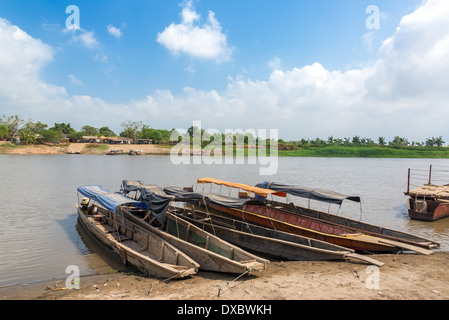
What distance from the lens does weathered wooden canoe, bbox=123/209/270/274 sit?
7.74 m

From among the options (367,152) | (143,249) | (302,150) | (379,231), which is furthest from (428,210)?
(367,152)

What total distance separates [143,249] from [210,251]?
277 cm

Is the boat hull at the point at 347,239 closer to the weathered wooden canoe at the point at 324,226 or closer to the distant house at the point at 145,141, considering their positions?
the weathered wooden canoe at the point at 324,226

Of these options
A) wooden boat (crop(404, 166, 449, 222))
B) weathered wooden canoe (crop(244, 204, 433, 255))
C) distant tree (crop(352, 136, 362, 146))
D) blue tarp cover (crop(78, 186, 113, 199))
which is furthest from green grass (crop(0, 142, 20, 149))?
distant tree (crop(352, 136, 362, 146))

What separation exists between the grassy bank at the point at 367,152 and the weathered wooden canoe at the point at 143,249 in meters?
84.6

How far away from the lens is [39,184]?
2795cm

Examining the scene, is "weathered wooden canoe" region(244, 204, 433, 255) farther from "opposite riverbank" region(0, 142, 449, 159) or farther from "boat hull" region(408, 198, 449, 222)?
"opposite riverbank" region(0, 142, 449, 159)

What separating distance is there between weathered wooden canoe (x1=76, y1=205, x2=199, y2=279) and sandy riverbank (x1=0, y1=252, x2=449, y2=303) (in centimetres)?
32

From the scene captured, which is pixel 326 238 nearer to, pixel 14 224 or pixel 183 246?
pixel 183 246

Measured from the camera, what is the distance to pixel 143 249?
10.1m

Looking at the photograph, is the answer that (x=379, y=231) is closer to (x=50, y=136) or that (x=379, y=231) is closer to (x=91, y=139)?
(x=50, y=136)

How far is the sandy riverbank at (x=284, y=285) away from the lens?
22.0 ft
